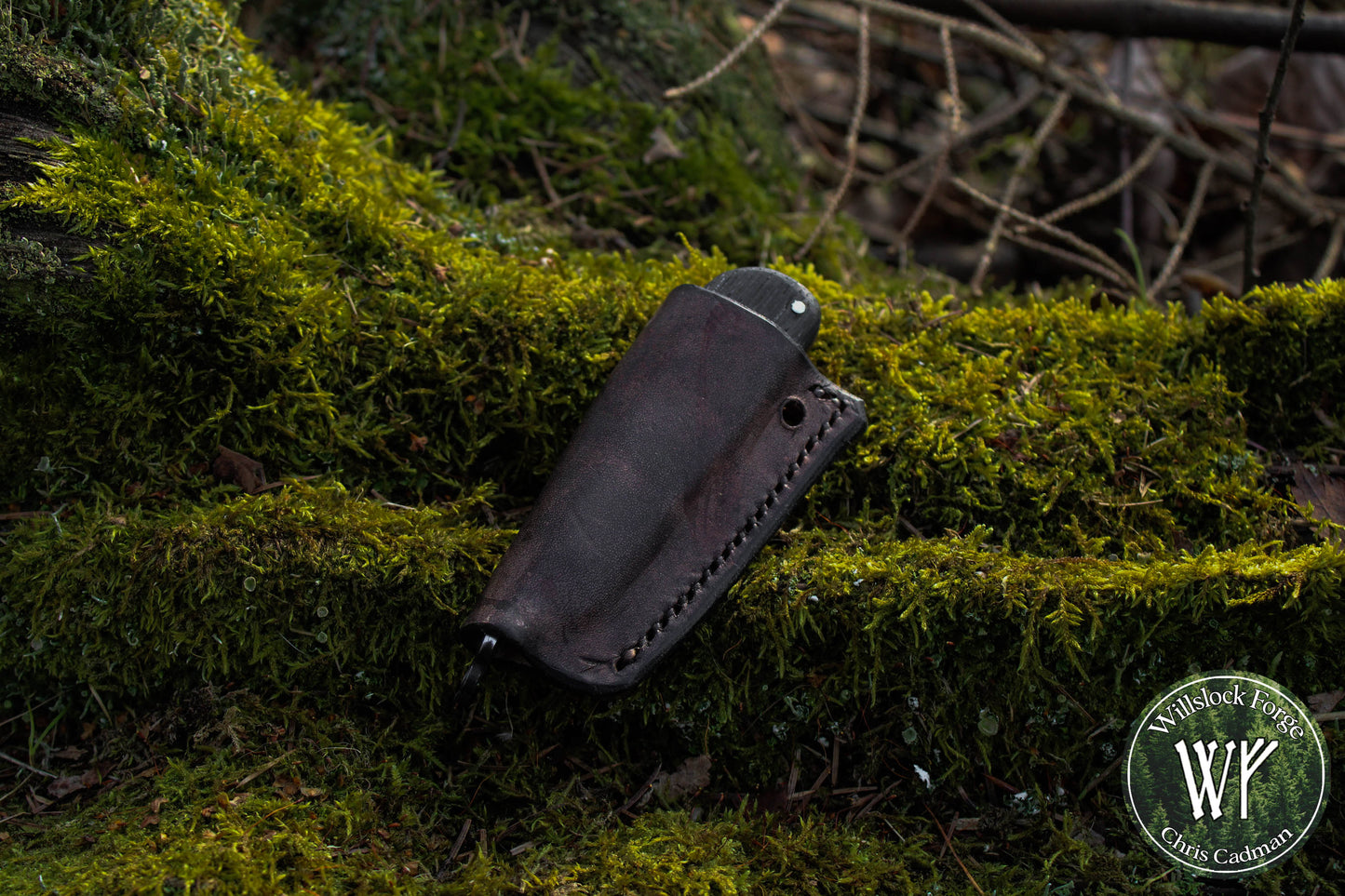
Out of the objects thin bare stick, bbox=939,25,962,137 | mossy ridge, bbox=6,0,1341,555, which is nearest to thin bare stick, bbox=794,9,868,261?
thin bare stick, bbox=939,25,962,137

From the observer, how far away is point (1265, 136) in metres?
3.24

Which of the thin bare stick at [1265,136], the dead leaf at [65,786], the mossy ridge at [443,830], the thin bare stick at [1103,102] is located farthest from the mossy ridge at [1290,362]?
the dead leaf at [65,786]

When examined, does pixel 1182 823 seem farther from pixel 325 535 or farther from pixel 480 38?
pixel 480 38

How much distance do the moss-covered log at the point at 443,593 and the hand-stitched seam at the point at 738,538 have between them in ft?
0.36

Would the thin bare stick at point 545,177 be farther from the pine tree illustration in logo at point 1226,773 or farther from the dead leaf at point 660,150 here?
the pine tree illustration in logo at point 1226,773

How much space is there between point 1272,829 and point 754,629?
4.59ft

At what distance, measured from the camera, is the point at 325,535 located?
94.4 inches

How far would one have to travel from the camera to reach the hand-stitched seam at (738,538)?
2.29 metres

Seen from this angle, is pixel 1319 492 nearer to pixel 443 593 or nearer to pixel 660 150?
pixel 443 593

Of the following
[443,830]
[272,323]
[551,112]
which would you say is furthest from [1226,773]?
[551,112]

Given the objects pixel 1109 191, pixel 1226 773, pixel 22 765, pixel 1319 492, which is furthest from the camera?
pixel 1109 191

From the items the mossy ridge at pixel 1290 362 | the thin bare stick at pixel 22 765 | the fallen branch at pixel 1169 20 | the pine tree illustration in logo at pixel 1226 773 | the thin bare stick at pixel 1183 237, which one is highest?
the fallen branch at pixel 1169 20

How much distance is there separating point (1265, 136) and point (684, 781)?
312 centimetres

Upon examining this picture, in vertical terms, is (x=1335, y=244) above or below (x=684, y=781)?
above
